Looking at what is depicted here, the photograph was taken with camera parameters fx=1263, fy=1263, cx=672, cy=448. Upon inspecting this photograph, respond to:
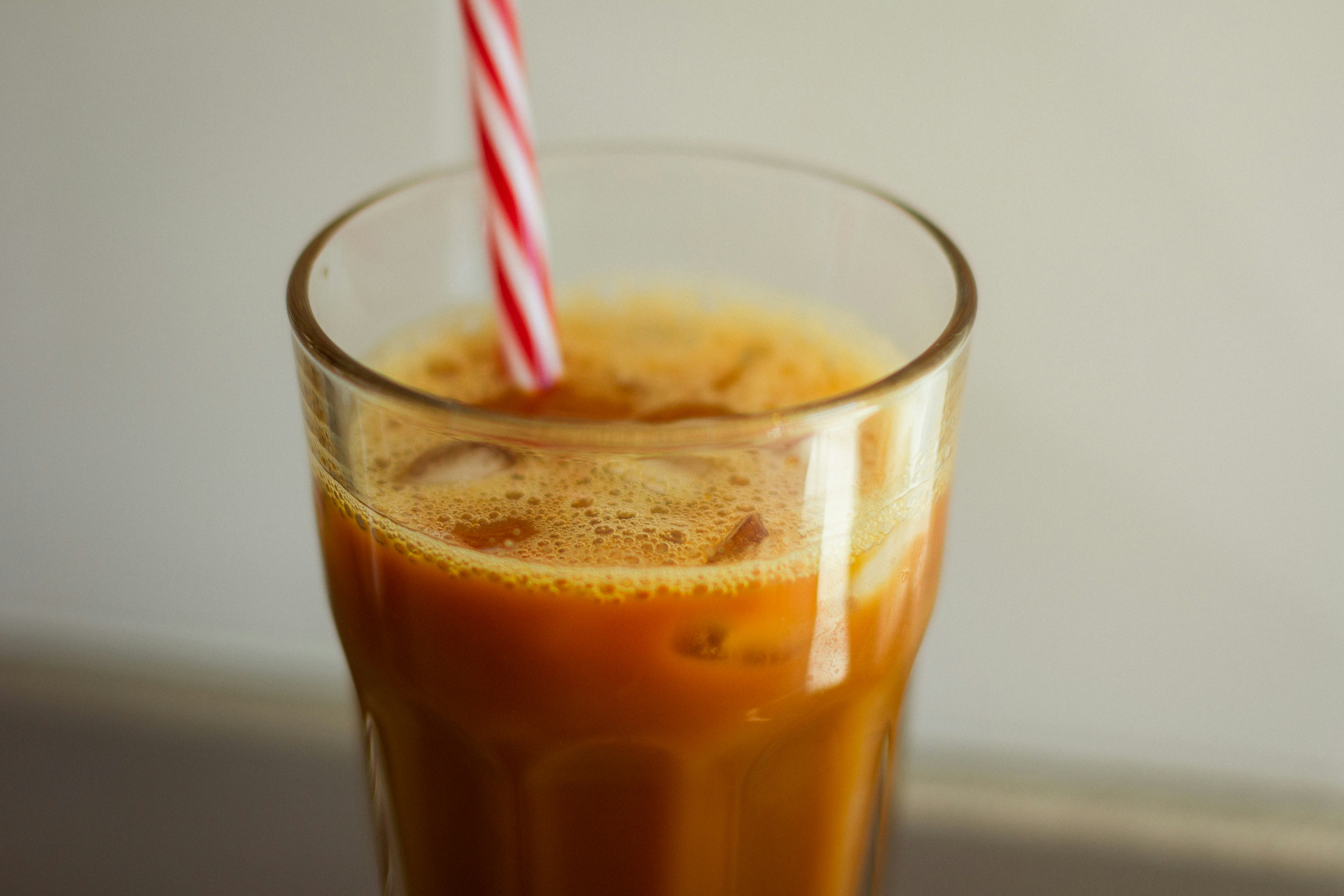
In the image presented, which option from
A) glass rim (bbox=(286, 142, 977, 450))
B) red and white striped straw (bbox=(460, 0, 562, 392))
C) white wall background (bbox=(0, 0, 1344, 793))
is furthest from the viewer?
white wall background (bbox=(0, 0, 1344, 793))

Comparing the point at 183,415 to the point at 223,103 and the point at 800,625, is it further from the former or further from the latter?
the point at 800,625

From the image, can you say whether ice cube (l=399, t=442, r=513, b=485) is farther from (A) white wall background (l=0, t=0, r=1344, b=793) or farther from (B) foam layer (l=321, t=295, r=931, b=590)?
(A) white wall background (l=0, t=0, r=1344, b=793)

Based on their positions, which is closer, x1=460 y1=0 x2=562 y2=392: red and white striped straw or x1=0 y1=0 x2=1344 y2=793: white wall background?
x1=460 y1=0 x2=562 y2=392: red and white striped straw

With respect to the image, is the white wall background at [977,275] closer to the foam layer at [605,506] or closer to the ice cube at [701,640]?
the foam layer at [605,506]

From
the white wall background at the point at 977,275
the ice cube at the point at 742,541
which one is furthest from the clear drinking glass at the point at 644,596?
the white wall background at the point at 977,275

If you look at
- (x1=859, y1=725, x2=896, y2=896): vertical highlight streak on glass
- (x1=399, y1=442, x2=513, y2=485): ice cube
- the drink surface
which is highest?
(x1=399, y1=442, x2=513, y2=485): ice cube

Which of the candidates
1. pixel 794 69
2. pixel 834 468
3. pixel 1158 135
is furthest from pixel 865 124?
pixel 834 468

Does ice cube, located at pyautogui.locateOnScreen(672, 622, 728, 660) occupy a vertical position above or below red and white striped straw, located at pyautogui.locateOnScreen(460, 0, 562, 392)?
below

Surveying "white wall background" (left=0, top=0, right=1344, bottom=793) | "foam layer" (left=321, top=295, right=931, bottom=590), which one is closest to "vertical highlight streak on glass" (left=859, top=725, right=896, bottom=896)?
"foam layer" (left=321, top=295, right=931, bottom=590)
